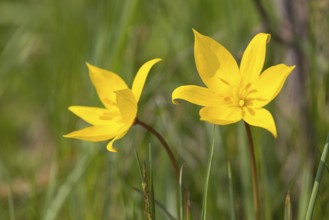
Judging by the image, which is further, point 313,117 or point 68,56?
point 68,56

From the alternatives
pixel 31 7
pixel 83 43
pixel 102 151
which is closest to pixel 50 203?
pixel 102 151

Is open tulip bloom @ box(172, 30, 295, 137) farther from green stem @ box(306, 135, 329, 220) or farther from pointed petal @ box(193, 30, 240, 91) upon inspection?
green stem @ box(306, 135, 329, 220)

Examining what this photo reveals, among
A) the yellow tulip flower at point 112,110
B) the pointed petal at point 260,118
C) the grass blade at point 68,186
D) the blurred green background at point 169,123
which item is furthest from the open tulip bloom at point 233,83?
the grass blade at point 68,186

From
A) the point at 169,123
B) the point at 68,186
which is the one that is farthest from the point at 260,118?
the point at 169,123

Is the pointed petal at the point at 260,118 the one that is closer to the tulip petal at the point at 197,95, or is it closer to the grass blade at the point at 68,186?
the tulip petal at the point at 197,95

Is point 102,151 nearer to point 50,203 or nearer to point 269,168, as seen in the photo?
point 50,203

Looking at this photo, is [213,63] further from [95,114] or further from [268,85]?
[95,114]
